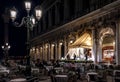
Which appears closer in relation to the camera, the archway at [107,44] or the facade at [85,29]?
the facade at [85,29]

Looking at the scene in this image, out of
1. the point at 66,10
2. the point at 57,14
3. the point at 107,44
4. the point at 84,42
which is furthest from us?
the point at 57,14

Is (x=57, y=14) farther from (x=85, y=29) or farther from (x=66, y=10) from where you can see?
(x=85, y=29)

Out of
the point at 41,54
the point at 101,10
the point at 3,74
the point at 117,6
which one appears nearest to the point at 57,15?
the point at 41,54

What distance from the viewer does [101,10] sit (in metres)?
20.7

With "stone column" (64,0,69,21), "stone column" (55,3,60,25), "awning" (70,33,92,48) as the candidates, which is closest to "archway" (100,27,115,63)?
"awning" (70,33,92,48)

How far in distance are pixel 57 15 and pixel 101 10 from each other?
14602 mm

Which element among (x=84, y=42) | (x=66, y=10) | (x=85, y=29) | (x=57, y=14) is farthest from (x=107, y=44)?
(x=57, y=14)

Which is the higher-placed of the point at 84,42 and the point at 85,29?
the point at 85,29

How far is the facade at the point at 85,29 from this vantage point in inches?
772

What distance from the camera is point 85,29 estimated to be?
78.2ft

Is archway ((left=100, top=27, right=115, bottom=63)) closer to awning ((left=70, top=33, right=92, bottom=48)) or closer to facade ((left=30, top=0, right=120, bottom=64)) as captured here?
facade ((left=30, top=0, right=120, bottom=64))

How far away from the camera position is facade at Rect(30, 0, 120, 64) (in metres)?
19.6

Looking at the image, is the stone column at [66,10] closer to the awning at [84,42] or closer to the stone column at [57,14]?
the stone column at [57,14]

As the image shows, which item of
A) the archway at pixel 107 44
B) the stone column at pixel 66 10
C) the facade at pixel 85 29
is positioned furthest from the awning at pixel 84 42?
the stone column at pixel 66 10
